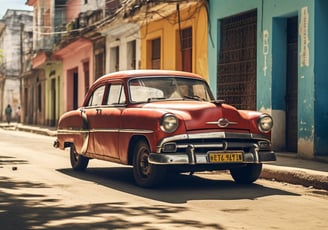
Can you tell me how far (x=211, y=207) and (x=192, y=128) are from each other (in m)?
1.38

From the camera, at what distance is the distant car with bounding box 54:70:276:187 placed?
792 centimetres

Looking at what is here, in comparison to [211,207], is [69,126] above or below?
above

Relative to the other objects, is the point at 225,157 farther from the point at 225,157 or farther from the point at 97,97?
the point at 97,97

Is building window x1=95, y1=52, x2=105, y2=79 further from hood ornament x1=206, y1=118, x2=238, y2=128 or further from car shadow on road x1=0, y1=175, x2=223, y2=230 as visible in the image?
car shadow on road x1=0, y1=175, x2=223, y2=230

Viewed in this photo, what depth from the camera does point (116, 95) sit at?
955 cm

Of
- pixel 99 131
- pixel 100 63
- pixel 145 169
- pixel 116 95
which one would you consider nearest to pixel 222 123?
pixel 145 169

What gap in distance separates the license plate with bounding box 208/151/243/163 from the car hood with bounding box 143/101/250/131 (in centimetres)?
33

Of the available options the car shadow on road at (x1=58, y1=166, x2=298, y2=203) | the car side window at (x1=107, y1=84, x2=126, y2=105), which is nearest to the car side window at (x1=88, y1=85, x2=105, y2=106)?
the car side window at (x1=107, y1=84, x2=126, y2=105)

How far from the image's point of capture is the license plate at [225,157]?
26.2 ft

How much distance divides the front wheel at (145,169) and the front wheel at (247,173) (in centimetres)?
139

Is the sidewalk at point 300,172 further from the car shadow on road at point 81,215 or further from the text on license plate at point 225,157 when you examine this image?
the car shadow on road at point 81,215

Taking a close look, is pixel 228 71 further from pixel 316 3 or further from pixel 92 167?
pixel 92 167

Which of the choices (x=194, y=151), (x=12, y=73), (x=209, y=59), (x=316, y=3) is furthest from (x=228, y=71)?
(x=12, y=73)

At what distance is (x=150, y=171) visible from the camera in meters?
8.20
